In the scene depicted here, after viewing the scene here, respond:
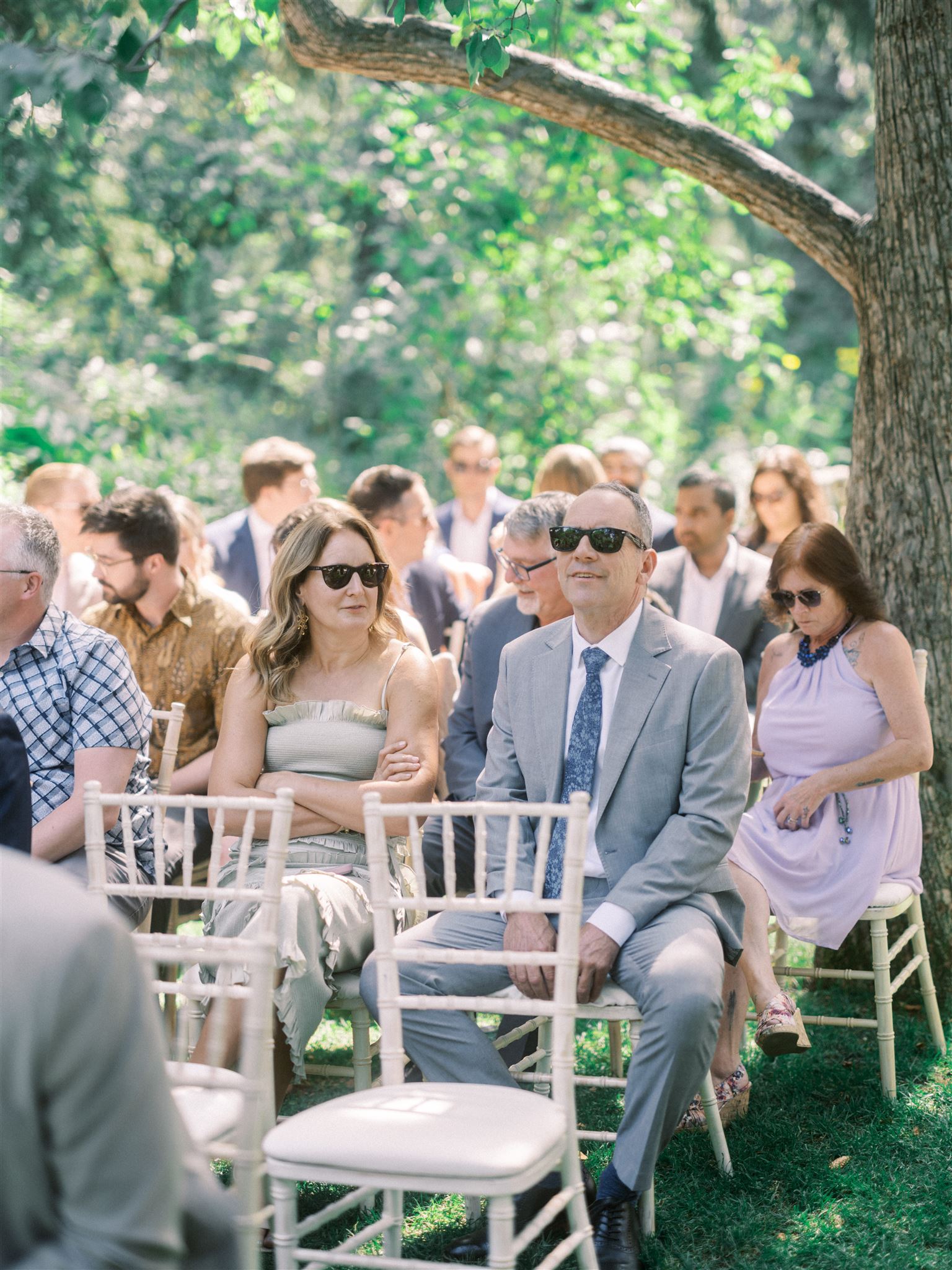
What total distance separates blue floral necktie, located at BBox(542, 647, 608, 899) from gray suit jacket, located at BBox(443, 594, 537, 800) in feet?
3.21

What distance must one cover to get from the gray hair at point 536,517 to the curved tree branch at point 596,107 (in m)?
1.37

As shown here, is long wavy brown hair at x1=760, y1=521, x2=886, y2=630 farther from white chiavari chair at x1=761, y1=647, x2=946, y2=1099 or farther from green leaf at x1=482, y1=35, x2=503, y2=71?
green leaf at x1=482, y1=35, x2=503, y2=71

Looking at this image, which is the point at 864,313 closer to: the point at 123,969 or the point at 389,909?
the point at 389,909

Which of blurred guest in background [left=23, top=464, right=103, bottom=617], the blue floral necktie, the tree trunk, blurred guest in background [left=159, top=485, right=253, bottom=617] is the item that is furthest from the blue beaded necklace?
blurred guest in background [left=23, top=464, right=103, bottom=617]

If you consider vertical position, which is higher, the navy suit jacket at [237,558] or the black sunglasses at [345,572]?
the navy suit jacket at [237,558]

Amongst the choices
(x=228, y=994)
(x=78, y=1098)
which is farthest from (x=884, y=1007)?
(x=78, y=1098)

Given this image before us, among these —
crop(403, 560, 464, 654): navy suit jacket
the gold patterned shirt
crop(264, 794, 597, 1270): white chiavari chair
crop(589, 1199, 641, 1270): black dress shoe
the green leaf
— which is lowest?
crop(589, 1199, 641, 1270): black dress shoe

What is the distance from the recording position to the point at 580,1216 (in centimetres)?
270

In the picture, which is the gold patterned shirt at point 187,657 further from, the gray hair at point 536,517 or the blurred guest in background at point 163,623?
the gray hair at point 536,517

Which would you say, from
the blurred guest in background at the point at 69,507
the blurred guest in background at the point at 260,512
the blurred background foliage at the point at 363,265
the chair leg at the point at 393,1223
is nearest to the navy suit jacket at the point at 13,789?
the chair leg at the point at 393,1223

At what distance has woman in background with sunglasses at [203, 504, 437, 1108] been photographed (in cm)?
380

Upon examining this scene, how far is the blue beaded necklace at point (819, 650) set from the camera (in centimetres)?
438

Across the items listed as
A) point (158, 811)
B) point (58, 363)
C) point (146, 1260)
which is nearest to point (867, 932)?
point (158, 811)

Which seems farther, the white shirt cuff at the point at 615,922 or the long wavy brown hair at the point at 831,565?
the long wavy brown hair at the point at 831,565
